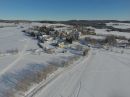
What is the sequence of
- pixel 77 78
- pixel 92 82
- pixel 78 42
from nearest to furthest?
pixel 92 82
pixel 77 78
pixel 78 42

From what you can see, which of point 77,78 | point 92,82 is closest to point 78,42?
point 77,78

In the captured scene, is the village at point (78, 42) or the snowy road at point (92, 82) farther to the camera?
the village at point (78, 42)

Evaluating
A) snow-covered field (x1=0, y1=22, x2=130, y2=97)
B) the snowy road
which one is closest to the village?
snow-covered field (x1=0, y1=22, x2=130, y2=97)

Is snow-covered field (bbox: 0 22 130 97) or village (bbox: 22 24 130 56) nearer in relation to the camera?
snow-covered field (bbox: 0 22 130 97)

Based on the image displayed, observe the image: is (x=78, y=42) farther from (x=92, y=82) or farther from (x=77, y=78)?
(x=92, y=82)

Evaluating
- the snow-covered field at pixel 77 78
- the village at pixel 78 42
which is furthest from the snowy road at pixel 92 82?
the village at pixel 78 42

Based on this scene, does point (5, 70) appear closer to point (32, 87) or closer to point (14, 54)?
point (32, 87)

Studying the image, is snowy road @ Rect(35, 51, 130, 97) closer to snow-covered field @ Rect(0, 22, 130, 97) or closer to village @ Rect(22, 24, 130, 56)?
snow-covered field @ Rect(0, 22, 130, 97)

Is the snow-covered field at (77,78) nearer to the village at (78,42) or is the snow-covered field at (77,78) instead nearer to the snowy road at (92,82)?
the snowy road at (92,82)
